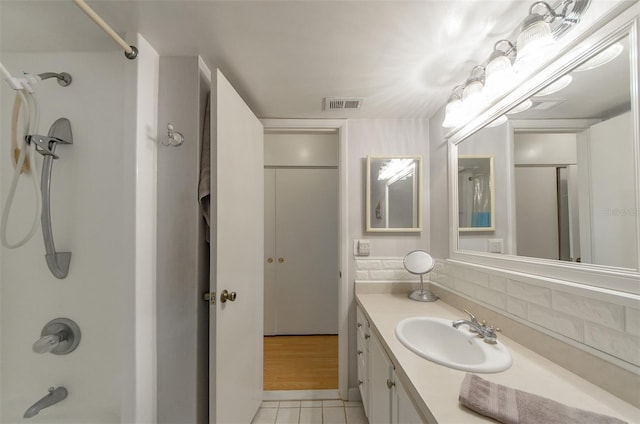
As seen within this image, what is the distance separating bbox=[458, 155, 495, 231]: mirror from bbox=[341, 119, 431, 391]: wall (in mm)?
325

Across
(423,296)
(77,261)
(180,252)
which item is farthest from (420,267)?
(77,261)

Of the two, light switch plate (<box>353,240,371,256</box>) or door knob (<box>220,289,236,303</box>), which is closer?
door knob (<box>220,289,236,303</box>)

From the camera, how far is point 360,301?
4.66 ft

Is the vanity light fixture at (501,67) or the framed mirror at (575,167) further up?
the vanity light fixture at (501,67)

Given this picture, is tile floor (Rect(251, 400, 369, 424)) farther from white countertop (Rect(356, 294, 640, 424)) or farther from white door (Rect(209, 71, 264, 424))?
white countertop (Rect(356, 294, 640, 424))

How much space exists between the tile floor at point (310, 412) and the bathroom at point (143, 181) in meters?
0.62

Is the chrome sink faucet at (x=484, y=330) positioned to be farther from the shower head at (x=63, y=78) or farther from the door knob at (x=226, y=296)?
the shower head at (x=63, y=78)

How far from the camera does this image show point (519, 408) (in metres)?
0.54

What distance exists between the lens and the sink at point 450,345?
741mm

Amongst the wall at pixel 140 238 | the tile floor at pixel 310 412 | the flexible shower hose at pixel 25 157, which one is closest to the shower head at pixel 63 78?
the flexible shower hose at pixel 25 157

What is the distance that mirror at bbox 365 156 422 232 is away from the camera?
1.61 metres

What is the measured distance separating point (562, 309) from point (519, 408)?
40 cm

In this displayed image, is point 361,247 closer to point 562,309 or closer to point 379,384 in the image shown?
point 379,384

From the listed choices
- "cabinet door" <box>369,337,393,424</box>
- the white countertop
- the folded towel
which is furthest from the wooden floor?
the folded towel
